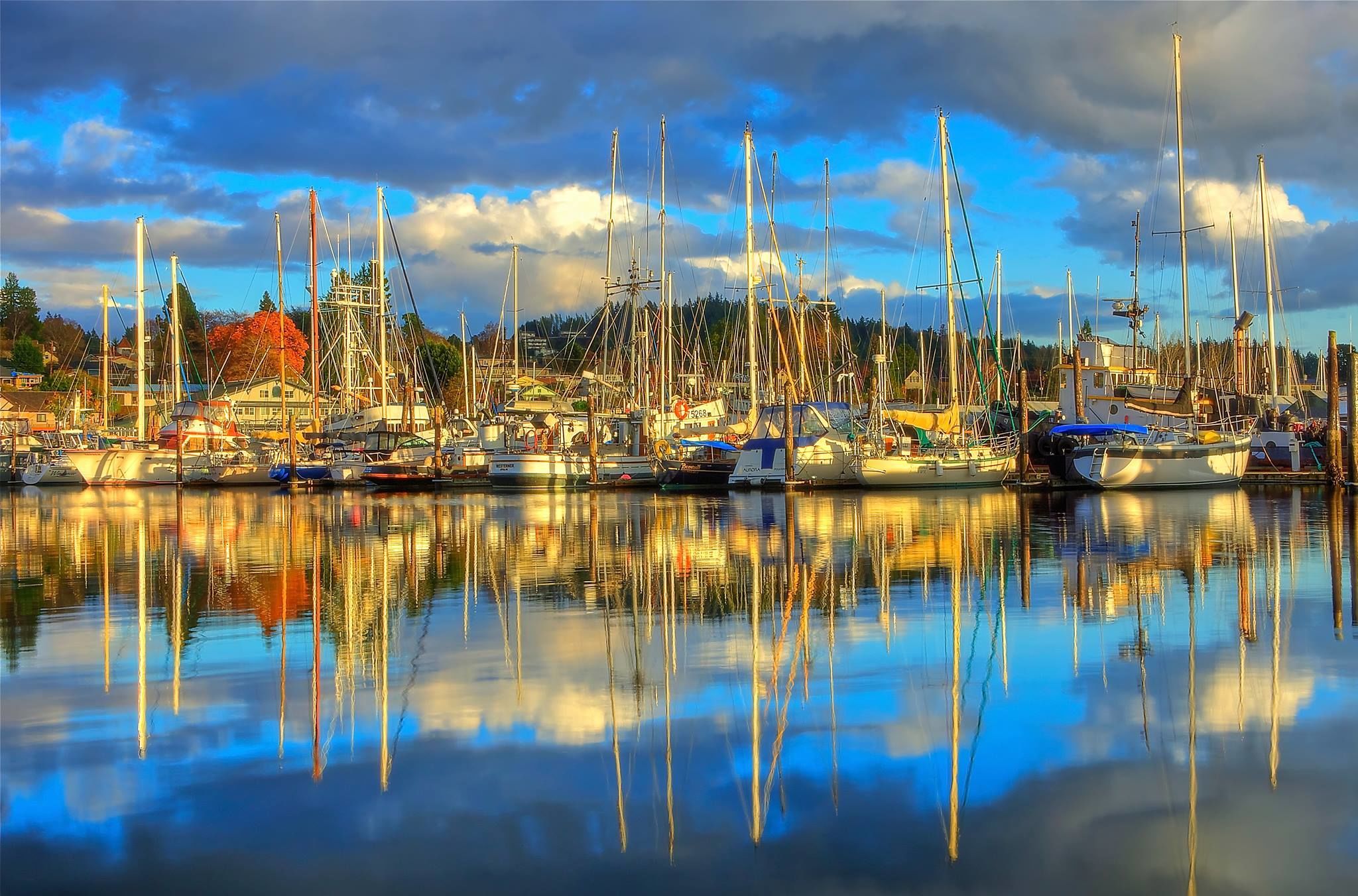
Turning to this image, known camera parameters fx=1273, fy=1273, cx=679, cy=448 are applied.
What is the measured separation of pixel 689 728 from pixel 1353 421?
148 feet

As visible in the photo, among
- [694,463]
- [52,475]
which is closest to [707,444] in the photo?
[694,463]

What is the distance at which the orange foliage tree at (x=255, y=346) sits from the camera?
A: 12656 centimetres

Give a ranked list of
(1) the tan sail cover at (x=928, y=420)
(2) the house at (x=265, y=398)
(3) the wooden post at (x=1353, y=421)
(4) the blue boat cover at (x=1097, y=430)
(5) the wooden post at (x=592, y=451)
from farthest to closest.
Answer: (2) the house at (x=265, y=398) < (1) the tan sail cover at (x=928, y=420) < (5) the wooden post at (x=592, y=451) < (4) the blue boat cover at (x=1097, y=430) < (3) the wooden post at (x=1353, y=421)

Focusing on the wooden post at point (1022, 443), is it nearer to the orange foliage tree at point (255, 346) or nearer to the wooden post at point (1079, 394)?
the wooden post at point (1079, 394)

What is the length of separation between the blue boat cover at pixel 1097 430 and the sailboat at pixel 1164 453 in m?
0.03

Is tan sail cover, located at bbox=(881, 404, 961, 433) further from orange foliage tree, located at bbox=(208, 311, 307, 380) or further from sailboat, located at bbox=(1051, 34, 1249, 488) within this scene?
orange foliage tree, located at bbox=(208, 311, 307, 380)

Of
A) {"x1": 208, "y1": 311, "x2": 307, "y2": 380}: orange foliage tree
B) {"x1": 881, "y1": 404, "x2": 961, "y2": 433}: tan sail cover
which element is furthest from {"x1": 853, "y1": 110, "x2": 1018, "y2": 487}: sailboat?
{"x1": 208, "y1": 311, "x2": 307, "y2": 380}: orange foliage tree

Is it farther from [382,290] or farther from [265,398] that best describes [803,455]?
[265,398]

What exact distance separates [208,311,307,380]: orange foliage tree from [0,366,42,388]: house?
2315 centimetres

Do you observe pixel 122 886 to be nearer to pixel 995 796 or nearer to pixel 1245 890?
pixel 995 796

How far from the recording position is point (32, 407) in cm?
12850

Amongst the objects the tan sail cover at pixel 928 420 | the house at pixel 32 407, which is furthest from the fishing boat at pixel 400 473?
the house at pixel 32 407

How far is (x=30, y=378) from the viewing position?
151250mm

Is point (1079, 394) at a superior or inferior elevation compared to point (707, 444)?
superior
